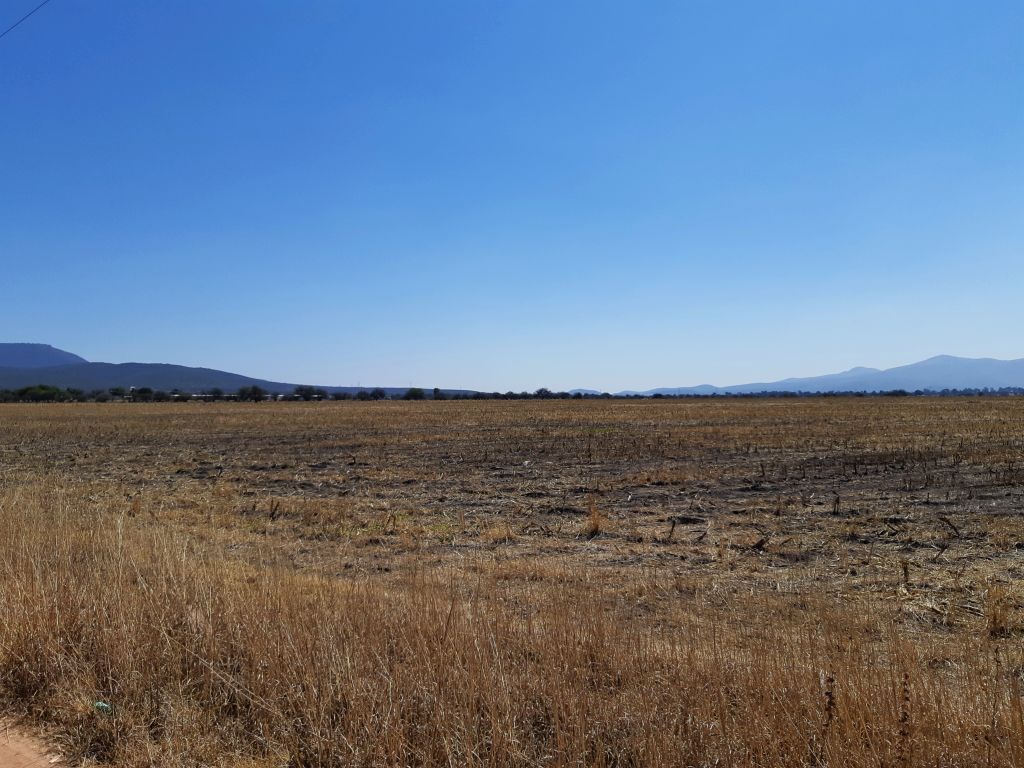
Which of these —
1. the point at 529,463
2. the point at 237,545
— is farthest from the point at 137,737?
the point at 529,463

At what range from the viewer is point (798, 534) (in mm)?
10609

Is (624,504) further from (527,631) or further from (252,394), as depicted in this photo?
(252,394)

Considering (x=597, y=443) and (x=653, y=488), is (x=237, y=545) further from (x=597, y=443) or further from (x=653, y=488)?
(x=597, y=443)

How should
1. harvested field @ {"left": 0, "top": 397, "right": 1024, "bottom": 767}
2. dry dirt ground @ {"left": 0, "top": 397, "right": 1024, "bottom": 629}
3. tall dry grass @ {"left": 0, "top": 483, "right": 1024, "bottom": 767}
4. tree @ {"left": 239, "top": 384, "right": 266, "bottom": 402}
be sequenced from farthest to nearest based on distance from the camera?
tree @ {"left": 239, "top": 384, "right": 266, "bottom": 402}
dry dirt ground @ {"left": 0, "top": 397, "right": 1024, "bottom": 629}
harvested field @ {"left": 0, "top": 397, "right": 1024, "bottom": 767}
tall dry grass @ {"left": 0, "top": 483, "right": 1024, "bottom": 767}

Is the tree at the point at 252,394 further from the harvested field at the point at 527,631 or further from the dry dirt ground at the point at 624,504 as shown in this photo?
the harvested field at the point at 527,631

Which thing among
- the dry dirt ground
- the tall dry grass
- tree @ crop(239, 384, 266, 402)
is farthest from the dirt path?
tree @ crop(239, 384, 266, 402)

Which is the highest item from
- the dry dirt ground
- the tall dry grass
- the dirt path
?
Answer: the tall dry grass

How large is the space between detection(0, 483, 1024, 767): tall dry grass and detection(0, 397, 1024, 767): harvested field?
0.06 ft

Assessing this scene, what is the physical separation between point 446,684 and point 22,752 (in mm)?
2531

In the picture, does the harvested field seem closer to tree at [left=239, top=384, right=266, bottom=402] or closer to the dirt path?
the dirt path

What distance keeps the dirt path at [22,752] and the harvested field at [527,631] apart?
0.17m

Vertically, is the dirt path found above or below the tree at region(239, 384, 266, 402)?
below

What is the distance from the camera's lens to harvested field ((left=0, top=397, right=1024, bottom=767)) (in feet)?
11.9

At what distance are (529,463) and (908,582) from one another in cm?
1431
